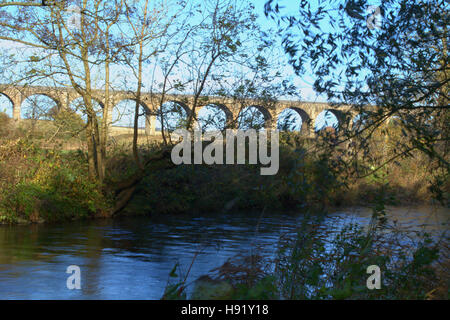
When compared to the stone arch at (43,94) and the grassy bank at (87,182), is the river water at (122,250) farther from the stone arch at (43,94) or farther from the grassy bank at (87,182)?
the stone arch at (43,94)

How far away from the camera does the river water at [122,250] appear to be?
736 cm

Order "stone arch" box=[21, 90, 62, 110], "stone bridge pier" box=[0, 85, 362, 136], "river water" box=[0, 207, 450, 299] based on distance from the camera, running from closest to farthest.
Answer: "river water" box=[0, 207, 450, 299]
"stone arch" box=[21, 90, 62, 110]
"stone bridge pier" box=[0, 85, 362, 136]

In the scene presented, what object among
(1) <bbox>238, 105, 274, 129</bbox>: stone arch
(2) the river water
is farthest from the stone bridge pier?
(2) the river water

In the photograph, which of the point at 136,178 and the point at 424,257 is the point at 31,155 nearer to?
the point at 136,178

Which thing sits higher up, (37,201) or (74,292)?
Answer: (37,201)

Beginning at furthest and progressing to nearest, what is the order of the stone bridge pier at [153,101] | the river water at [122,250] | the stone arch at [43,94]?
the stone bridge pier at [153,101]
the stone arch at [43,94]
the river water at [122,250]

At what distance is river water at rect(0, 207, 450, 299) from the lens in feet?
24.2

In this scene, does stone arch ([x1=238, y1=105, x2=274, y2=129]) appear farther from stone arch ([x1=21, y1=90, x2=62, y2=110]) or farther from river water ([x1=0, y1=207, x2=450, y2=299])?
stone arch ([x1=21, y1=90, x2=62, y2=110])

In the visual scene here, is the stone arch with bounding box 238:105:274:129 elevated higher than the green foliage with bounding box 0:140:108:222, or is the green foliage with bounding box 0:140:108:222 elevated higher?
the stone arch with bounding box 238:105:274:129

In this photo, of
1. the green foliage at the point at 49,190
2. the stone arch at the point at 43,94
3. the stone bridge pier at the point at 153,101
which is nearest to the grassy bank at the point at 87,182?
the green foliage at the point at 49,190

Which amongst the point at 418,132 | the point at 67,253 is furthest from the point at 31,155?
the point at 418,132

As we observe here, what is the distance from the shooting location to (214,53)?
1353 centimetres
